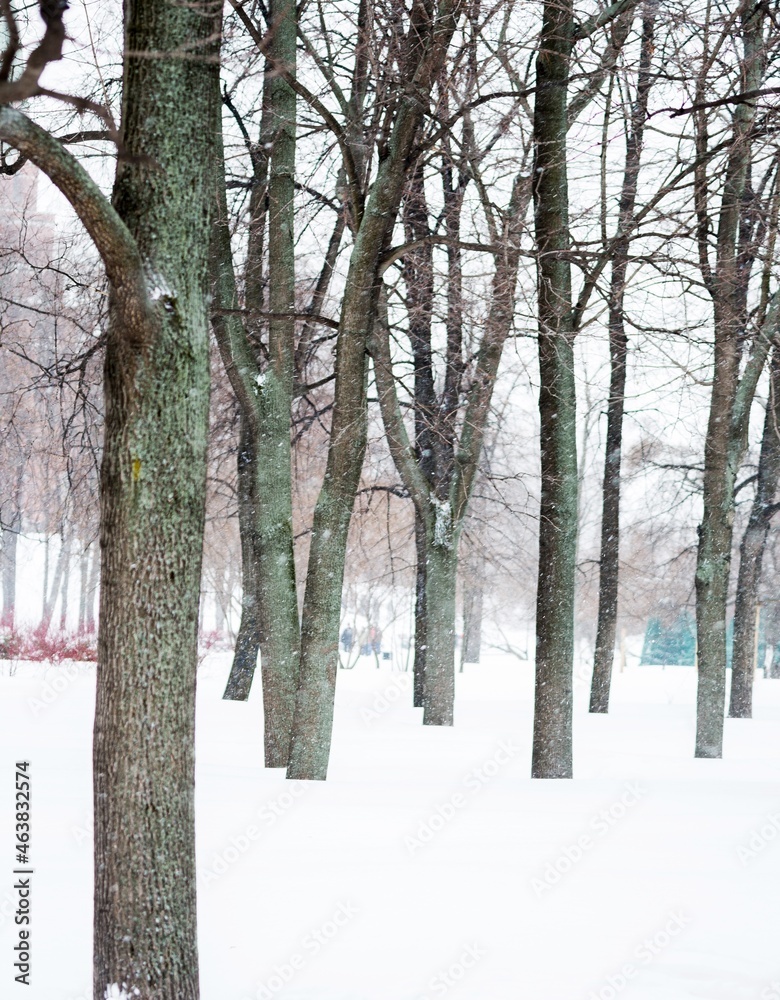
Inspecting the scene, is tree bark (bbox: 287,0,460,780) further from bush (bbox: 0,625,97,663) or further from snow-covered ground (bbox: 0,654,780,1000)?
bush (bbox: 0,625,97,663)

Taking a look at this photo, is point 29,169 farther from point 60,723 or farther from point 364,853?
point 364,853

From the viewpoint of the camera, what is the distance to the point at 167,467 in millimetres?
3527

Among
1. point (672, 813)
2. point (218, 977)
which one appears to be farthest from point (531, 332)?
point (218, 977)

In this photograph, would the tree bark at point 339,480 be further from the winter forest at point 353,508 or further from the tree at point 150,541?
the tree at point 150,541

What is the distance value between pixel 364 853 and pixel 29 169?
7.42 metres

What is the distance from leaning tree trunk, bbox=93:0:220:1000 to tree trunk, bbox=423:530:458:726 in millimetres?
9484

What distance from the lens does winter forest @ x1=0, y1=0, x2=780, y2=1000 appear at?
350cm

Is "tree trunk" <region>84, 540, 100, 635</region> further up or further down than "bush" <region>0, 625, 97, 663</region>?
further up

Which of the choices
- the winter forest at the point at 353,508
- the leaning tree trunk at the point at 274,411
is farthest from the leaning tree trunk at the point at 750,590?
the leaning tree trunk at the point at 274,411

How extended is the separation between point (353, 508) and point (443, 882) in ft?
17.4

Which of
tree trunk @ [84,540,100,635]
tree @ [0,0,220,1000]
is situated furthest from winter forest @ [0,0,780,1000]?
tree trunk @ [84,540,100,635]

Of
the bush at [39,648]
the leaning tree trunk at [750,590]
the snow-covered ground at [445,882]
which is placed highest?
the leaning tree trunk at [750,590]

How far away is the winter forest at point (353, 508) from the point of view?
350 centimetres

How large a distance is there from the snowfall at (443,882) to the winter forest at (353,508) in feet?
0.08
